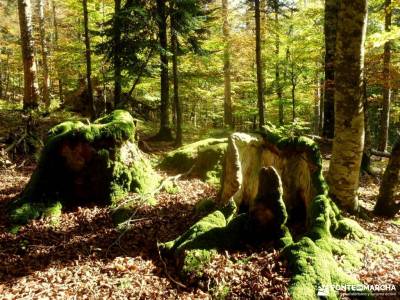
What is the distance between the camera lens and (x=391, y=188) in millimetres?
7621

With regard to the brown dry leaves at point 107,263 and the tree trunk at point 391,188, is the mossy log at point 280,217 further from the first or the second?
the tree trunk at point 391,188

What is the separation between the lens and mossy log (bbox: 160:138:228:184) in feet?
35.3

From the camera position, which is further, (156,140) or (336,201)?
(156,140)

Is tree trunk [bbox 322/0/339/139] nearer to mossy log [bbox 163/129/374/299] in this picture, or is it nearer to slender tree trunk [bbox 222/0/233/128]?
mossy log [bbox 163/129/374/299]

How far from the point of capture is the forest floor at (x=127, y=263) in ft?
16.0

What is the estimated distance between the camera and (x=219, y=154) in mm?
10953

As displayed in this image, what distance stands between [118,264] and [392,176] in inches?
239

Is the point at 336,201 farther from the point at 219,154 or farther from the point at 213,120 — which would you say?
the point at 213,120

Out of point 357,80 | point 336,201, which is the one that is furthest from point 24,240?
point 357,80

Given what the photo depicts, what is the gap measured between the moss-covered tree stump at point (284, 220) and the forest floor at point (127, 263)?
23cm

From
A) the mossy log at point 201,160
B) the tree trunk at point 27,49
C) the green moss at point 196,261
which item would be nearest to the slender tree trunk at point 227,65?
the mossy log at point 201,160

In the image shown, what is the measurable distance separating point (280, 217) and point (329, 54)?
9.54 metres

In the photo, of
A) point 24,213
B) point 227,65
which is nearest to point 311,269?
point 24,213

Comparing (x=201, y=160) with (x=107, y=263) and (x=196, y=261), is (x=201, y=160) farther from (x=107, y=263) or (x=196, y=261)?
(x=196, y=261)
